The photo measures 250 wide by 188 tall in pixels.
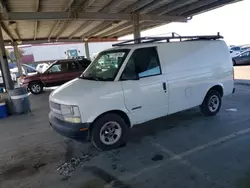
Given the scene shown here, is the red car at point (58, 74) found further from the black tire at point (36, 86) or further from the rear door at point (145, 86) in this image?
the rear door at point (145, 86)

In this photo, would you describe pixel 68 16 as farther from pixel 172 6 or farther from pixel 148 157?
pixel 148 157

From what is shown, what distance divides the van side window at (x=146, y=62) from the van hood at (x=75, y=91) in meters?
0.79

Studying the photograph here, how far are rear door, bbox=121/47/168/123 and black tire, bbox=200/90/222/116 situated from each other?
1.35 meters

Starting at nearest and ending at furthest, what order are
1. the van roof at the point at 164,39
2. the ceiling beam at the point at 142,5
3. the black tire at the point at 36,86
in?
the van roof at the point at 164,39, the ceiling beam at the point at 142,5, the black tire at the point at 36,86

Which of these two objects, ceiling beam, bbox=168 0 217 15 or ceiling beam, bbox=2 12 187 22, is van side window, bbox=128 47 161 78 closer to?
ceiling beam, bbox=2 12 187 22

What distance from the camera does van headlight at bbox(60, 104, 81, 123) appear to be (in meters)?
3.57

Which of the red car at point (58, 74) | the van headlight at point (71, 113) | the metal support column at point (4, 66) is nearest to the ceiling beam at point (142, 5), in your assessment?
the red car at point (58, 74)

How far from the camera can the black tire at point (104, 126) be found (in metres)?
3.76

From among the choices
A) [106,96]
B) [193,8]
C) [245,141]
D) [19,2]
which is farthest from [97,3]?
[245,141]

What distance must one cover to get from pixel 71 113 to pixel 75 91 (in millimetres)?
415

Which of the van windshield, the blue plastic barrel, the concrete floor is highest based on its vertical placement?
the van windshield

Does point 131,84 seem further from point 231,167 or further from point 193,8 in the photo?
point 193,8

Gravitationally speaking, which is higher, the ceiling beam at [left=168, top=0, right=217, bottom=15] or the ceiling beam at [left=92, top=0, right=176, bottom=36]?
the ceiling beam at [left=92, top=0, right=176, bottom=36]

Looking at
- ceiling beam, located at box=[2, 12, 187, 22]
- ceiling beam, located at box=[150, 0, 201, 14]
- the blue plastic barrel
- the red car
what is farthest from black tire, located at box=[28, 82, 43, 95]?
ceiling beam, located at box=[150, 0, 201, 14]
